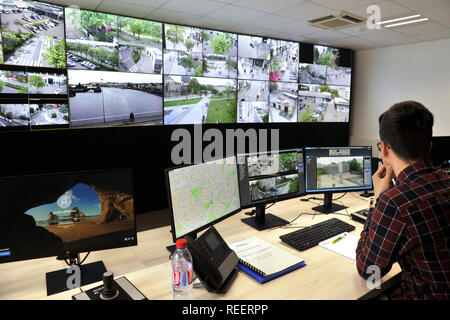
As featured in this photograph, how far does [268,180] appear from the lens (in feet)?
6.37

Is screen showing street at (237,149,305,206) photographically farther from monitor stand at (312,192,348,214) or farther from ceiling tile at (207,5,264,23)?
ceiling tile at (207,5,264,23)

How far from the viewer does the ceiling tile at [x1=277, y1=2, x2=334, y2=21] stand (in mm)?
3557

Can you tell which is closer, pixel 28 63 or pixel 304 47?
pixel 28 63

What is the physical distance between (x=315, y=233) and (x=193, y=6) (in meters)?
2.93

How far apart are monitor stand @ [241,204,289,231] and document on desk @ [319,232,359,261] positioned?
1.07ft

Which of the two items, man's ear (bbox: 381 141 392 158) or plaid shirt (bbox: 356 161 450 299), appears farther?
man's ear (bbox: 381 141 392 158)

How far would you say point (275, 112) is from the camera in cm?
523

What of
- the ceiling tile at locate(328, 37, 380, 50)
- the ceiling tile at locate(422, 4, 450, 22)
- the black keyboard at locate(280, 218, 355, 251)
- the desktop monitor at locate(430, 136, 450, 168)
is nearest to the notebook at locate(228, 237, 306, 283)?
the black keyboard at locate(280, 218, 355, 251)

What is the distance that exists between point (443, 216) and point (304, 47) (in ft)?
15.8

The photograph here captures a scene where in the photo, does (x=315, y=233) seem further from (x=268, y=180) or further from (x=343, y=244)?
(x=268, y=180)

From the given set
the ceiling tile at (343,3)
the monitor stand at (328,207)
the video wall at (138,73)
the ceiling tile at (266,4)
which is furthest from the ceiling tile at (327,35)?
the monitor stand at (328,207)

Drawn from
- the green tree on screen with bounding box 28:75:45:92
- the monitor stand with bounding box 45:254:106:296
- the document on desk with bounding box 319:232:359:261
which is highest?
the green tree on screen with bounding box 28:75:45:92
